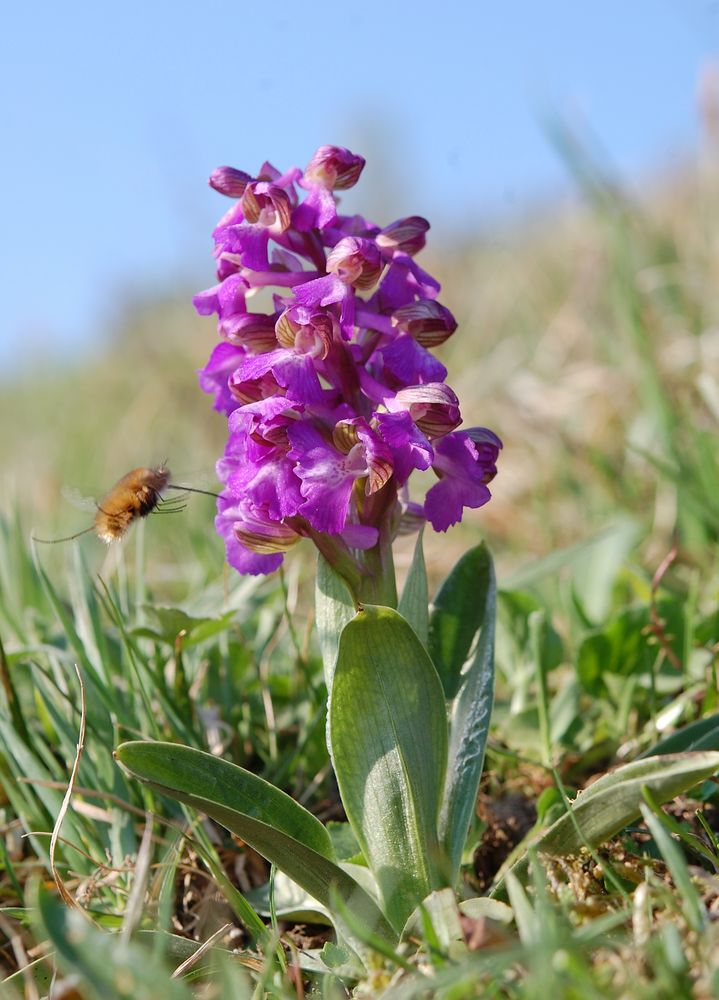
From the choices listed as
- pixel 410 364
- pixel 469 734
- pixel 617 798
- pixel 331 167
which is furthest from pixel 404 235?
pixel 617 798

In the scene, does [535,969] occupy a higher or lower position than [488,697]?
lower

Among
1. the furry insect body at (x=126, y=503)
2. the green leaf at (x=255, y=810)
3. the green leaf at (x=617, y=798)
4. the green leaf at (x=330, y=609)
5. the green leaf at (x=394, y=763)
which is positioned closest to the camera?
the green leaf at (x=617, y=798)

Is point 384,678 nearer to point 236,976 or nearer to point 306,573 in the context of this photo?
point 236,976

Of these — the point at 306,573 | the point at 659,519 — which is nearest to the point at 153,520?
the point at 306,573

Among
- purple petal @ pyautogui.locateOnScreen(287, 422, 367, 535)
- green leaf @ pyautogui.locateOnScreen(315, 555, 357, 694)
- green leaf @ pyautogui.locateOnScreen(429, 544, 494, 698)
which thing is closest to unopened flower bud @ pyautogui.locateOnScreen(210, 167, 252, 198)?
purple petal @ pyautogui.locateOnScreen(287, 422, 367, 535)

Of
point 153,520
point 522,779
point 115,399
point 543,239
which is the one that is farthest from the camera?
point 543,239

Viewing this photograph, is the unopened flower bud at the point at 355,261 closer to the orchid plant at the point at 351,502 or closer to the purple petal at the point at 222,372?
the orchid plant at the point at 351,502

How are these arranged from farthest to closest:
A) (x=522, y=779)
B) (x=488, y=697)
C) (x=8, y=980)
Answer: (x=522, y=779), (x=488, y=697), (x=8, y=980)

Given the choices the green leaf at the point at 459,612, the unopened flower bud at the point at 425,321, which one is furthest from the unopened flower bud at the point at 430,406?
the green leaf at the point at 459,612
